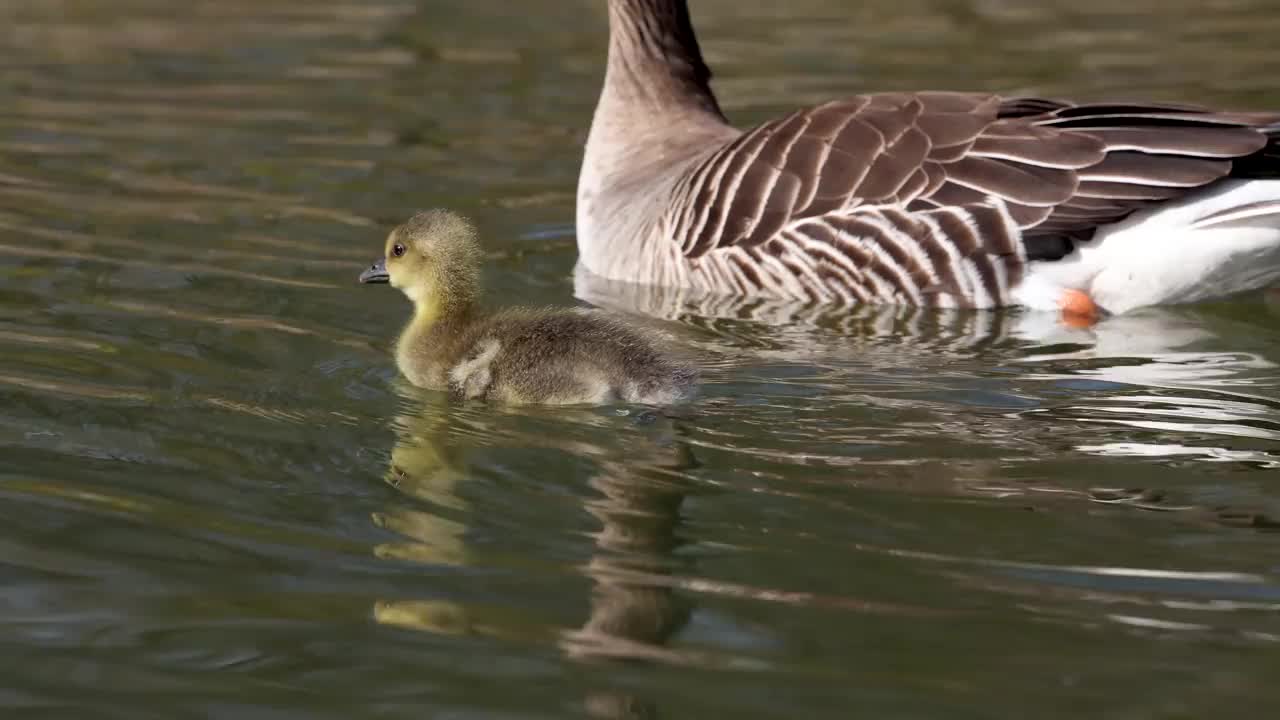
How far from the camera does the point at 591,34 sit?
14758 mm

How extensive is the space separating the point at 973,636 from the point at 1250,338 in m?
3.74

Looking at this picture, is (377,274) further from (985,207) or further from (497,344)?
(985,207)

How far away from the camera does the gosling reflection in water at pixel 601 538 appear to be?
466 centimetres

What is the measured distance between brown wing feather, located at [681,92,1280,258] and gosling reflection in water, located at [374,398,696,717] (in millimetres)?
2334

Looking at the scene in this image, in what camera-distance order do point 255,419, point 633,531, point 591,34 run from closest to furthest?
point 633,531
point 255,419
point 591,34

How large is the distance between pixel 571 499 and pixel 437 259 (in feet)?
5.15

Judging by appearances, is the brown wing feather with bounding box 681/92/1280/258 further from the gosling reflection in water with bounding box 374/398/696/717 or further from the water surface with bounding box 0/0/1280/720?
the gosling reflection in water with bounding box 374/398/696/717

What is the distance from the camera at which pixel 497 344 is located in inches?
267

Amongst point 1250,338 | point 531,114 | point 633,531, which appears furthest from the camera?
point 531,114

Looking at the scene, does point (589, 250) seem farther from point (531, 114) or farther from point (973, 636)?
point (973, 636)

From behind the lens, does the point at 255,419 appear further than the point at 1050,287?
No

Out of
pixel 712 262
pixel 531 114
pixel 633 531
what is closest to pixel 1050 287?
pixel 712 262

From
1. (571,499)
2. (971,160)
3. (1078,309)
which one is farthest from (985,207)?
(571,499)

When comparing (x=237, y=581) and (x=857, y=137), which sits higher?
(x=857, y=137)
